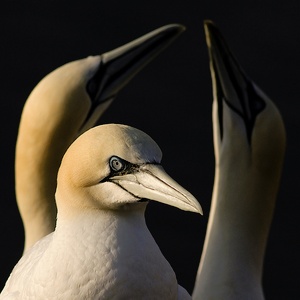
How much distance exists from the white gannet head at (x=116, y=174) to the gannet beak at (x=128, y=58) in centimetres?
246

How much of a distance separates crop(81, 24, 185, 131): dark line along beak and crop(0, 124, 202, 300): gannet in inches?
93.3

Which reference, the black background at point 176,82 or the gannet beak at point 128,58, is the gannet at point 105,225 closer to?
the gannet beak at point 128,58

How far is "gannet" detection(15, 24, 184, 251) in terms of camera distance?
670cm

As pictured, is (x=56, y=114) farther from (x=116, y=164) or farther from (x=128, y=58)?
(x=116, y=164)

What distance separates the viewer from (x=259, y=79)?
32.1ft

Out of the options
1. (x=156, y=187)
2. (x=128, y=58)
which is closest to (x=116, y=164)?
(x=156, y=187)

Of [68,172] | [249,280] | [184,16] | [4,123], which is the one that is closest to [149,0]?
[184,16]

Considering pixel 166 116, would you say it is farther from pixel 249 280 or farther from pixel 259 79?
pixel 249 280

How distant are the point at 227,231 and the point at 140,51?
1.03 m

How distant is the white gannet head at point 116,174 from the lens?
4.56 meters

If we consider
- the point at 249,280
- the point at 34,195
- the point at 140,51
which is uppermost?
the point at 140,51

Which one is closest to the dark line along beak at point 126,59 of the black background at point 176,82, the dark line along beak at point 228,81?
the dark line along beak at point 228,81

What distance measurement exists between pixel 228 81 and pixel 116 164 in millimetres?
2549

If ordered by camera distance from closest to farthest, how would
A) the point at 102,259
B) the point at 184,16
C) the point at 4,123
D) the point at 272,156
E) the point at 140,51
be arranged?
the point at 102,259 → the point at 272,156 → the point at 140,51 → the point at 4,123 → the point at 184,16
